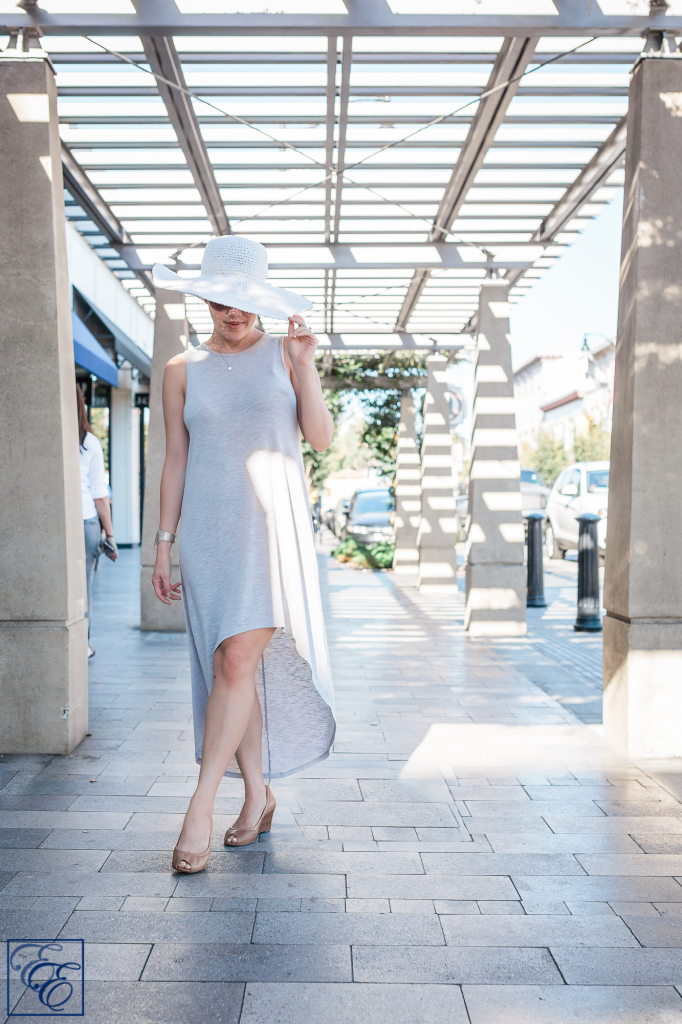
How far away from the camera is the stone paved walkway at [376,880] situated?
2.36 meters

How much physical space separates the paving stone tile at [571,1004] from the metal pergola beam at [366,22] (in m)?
4.42

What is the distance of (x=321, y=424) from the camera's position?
3207 mm

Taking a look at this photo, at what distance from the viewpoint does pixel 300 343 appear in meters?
3.19

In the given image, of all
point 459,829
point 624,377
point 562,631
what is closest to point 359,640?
point 562,631

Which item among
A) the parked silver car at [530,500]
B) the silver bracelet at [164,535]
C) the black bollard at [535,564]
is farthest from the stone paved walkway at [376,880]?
the parked silver car at [530,500]

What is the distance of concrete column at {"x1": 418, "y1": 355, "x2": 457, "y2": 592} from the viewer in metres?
14.3

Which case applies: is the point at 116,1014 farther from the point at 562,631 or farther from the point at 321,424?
the point at 562,631

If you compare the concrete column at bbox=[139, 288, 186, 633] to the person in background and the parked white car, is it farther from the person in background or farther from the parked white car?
the parked white car

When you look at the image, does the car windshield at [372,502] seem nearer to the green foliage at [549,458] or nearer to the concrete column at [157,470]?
the concrete column at [157,470]

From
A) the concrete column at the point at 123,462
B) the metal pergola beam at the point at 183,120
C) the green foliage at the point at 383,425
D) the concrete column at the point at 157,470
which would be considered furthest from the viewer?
the concrete column at the point at 123,462

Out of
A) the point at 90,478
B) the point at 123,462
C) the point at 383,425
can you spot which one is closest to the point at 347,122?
the point at 90,478

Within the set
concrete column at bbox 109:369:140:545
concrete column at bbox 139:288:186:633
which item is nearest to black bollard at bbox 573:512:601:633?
concrete column at bbox 139:288:186:633

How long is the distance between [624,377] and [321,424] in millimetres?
2183

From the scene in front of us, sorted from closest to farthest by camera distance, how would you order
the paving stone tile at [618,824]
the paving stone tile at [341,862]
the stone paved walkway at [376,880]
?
the stone paved walkway at [376,880] < the paving stone tile at [341,862] < the paving stone tile at [618,824]
